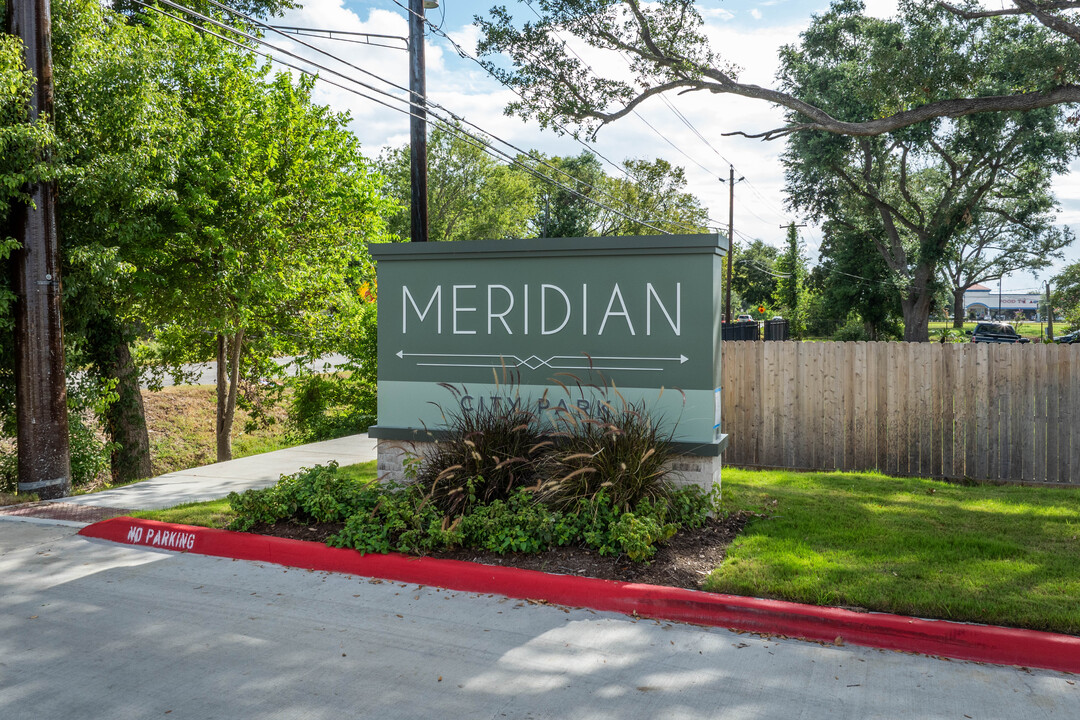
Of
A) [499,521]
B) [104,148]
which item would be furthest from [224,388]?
[499,521]

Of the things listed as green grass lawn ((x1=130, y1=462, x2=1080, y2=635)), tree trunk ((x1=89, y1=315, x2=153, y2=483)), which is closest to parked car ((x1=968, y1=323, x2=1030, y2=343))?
green grass lawn ((x1=130, y1=462, x2=1080, y2=635))

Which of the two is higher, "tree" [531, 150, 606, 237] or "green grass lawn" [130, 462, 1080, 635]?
"tree" [531, 150, 606, 237]

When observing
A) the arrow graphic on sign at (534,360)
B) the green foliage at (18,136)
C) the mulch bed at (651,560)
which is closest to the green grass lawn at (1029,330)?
the arrow graphic on sign at (534,360)

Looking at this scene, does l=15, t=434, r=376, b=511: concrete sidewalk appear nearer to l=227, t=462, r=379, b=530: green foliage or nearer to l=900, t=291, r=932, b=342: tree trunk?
l=227, t=462, r=379, b=530: green foliage

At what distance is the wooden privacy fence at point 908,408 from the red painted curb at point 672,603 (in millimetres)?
4841

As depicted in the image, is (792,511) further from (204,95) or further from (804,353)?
(204,95)

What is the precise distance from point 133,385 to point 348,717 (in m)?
11.8

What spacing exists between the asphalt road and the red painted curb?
0.12 meters

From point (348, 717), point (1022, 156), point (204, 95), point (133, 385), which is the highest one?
point (1022, 156)

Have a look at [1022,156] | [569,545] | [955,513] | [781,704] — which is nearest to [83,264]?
[569,545]

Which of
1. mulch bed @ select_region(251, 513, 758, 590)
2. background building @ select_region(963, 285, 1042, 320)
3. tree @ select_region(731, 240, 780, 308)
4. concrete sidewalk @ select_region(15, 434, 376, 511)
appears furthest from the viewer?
background building @ select_region(963, 285, 1042, 320)

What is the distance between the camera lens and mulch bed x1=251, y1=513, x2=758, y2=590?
217 inches

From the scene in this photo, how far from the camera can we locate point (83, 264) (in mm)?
9805

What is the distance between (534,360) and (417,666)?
3547mm
